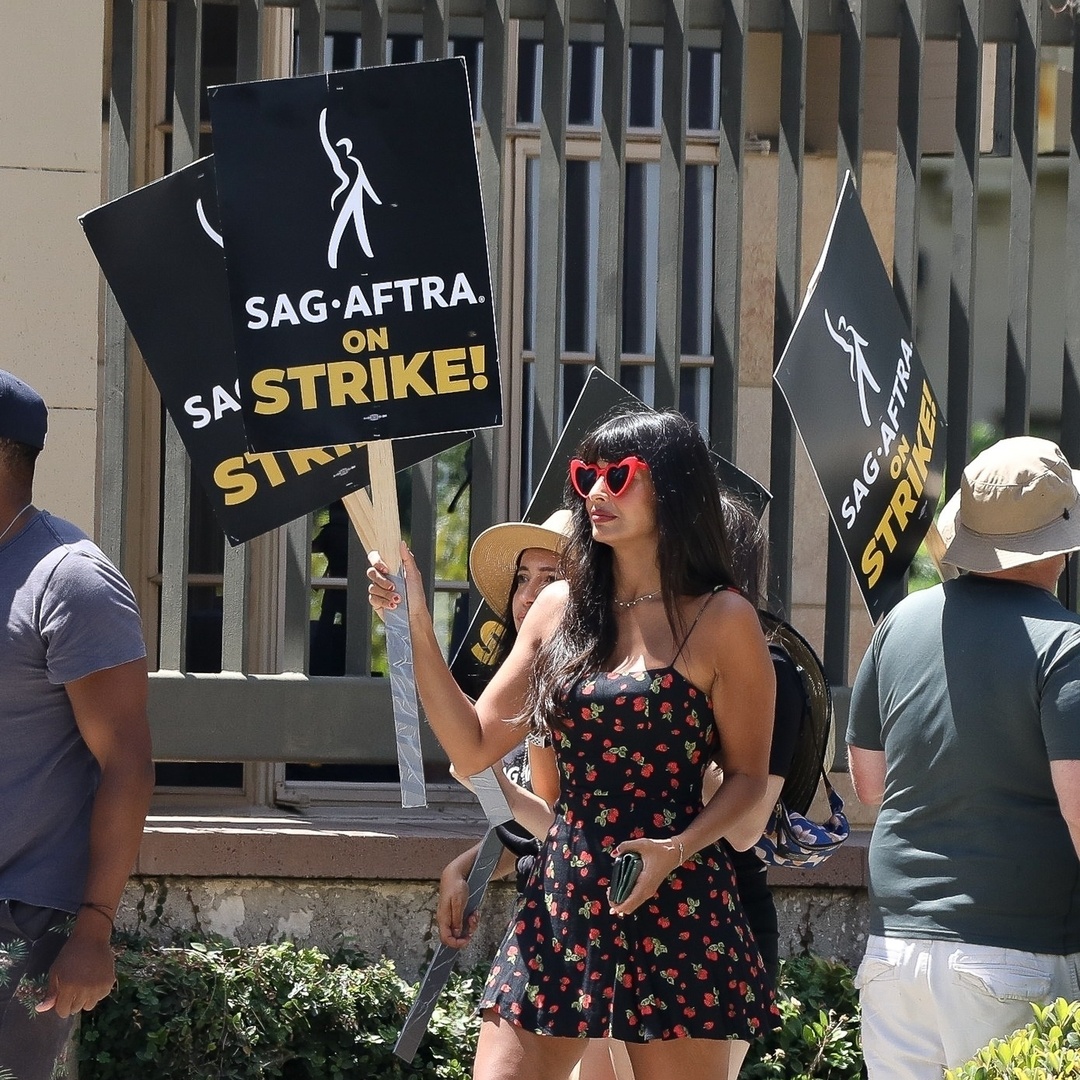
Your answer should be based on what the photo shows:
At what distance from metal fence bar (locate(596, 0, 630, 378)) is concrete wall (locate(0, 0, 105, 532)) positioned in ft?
5.11

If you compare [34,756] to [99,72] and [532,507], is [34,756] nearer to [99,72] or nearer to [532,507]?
[532,507]

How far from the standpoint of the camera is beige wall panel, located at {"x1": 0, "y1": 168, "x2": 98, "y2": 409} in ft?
16.4

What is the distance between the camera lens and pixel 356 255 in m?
3.62

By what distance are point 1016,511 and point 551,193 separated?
2.25 m

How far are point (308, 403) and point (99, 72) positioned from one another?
6.94 feet

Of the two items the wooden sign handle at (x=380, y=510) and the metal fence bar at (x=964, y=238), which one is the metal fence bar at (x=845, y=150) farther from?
the wooden sign handle at (x=380, y=510)

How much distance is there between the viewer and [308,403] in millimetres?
3545

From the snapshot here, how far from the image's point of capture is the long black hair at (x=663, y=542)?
3127mm

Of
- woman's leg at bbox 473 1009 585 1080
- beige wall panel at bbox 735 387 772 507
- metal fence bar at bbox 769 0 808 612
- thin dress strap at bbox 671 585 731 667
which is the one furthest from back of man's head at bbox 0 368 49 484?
beige wall panel at bbox 735 387 772 507

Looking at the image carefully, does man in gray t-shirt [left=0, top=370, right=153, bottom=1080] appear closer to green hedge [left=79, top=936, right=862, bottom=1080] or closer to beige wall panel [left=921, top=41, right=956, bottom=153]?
green hedge [left=79, top=936, right=862, bottom=1080]

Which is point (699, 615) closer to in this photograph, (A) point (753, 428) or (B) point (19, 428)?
(B) point (19, 428)

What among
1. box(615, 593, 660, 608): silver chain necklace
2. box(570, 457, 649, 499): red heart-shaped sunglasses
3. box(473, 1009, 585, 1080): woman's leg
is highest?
box(570, 457, 649, 499): red heart-shaped sunglasses

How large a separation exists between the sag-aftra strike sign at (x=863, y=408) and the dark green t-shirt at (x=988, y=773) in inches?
26.6

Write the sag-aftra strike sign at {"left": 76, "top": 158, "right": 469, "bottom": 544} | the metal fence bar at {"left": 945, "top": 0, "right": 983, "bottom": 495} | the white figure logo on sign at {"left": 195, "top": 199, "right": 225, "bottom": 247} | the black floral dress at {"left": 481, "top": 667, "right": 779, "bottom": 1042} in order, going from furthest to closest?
1. the metal fence bar at {"left": 945, "top": 0, "right": 983, "bottom": 495}
2. the white figure logo on sign at {"left": 195, "top": 199, "right": 225, "bottom": 247}
3. the sag-aftra strike sign at {"left": 76, "top": 158, "right": 469, "bottom": 544}
4. the black floral dress at {"left": 481, "top": 667, "right": 779, "bottom": 1042}
